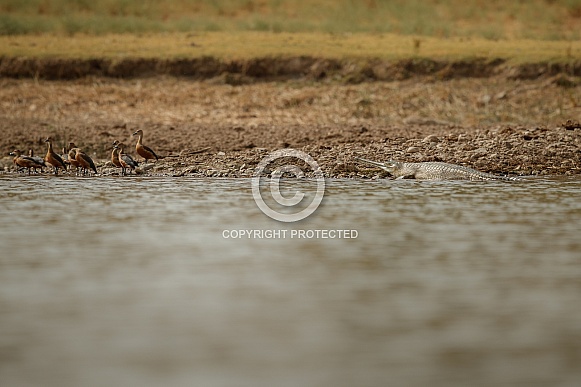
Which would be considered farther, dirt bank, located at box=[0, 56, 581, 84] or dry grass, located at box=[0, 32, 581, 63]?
dry grass, located at box=[0, 32, 581, 63]

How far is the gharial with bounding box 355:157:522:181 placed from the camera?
1429cm

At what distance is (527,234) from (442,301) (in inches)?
119

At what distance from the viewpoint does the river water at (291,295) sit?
5.10 metres

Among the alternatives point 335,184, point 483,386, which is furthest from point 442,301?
point 335,184

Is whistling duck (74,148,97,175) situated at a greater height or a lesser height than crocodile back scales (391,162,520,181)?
lesser

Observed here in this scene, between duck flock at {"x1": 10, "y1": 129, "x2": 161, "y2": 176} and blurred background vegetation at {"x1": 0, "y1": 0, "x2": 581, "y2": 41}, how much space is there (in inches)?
495

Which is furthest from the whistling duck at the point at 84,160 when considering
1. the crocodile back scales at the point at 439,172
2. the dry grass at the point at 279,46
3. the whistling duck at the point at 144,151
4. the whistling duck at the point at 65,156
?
the dry grass at the point at 279,46

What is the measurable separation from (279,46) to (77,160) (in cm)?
1103

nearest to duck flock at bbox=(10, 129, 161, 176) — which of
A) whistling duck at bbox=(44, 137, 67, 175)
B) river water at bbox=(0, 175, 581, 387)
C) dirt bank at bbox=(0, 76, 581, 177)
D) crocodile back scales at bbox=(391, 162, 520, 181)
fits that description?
whistling duck at bbox=(44, 137, 67, 175)

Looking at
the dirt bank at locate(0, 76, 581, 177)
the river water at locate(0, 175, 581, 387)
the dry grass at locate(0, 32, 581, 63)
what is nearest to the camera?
the river water at locate(0, 175, 581, 387)

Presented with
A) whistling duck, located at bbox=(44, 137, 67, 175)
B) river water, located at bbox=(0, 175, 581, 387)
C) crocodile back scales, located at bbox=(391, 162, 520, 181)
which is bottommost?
whistling duck, located at bbox=(44, 137, 67, 175)

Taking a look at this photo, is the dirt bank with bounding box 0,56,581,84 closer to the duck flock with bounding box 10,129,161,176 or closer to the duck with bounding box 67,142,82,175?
the duck flock with bounding box 10,129,161,176
